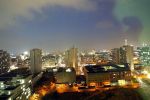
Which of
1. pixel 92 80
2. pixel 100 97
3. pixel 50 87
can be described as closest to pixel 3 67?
pixel 50 87

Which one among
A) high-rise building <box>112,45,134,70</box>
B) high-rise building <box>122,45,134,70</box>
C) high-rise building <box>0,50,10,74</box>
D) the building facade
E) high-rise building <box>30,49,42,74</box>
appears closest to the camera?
the building facade

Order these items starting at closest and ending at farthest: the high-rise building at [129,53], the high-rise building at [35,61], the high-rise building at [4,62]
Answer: the high-rise building at [4,62] → the high-rise building at [35,61] → the high-rise building at [129,53]

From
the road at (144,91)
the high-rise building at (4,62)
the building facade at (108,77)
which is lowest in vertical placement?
the road at (144,91)

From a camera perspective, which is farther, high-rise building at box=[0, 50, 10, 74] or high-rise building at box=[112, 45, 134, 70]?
high-rise building at box=[112, 45, 134, 70]

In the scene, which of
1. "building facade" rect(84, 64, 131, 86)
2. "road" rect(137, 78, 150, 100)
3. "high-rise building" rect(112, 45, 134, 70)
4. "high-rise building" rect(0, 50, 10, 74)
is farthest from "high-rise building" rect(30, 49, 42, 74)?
"road" rect(137, 78, 150, 100)

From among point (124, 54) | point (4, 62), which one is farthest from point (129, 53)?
point (4, 62)

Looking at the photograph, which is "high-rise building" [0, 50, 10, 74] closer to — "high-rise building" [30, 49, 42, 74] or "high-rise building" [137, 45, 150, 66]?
"high-rise building" [30, 49, 42, 74]

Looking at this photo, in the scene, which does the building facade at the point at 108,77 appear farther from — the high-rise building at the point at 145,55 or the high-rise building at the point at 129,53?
the high-rise building at the point at 129,53

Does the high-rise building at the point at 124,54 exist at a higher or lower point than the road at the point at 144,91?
higher

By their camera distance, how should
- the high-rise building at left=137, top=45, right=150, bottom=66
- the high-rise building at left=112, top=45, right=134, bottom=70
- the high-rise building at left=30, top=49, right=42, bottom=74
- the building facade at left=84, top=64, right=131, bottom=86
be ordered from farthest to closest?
the high-rise building at left=112, top=45, right=134, bottom=70
the high-rise building at left=137, top=45, right=150, bottom=66
the high-rise building at left=30, top=49, right=42, bottom=74
the building facade at left=84, top=64, right=131, bottom=86

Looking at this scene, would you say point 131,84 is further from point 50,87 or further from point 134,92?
point 50,87

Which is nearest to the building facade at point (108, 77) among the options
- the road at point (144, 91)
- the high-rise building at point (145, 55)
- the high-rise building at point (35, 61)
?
the road at point (144, 91)
